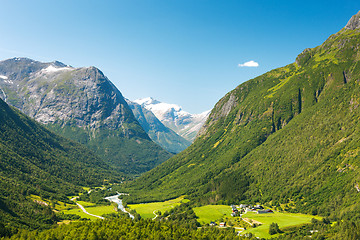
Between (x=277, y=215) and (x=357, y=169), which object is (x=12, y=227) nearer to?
(x=277, y=215)

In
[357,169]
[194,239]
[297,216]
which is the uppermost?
[357,169]

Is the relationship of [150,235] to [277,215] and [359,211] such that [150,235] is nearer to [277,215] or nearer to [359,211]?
[277,215]

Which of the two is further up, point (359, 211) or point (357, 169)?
point (357, 169)

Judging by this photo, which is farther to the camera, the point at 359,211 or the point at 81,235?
the point at 359,211

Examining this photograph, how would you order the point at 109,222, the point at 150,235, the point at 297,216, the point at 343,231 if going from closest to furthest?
the point at 343,231 → the point at 150,235 → the point at 109,222 → the point at 297,216

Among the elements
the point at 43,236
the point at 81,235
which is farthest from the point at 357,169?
the point at 43,236

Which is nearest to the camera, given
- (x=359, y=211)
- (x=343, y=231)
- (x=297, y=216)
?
(x=343, y=231)

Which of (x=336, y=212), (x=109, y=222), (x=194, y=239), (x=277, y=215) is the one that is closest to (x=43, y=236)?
(x=109, y=222)
